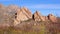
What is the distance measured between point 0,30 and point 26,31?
153cm

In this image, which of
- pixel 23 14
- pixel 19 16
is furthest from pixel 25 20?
pixel 23 14

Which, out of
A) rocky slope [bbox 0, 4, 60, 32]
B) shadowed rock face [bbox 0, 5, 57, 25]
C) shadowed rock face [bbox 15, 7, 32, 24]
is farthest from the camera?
shadowed rock face [bbox 15, 7, 32, 24]

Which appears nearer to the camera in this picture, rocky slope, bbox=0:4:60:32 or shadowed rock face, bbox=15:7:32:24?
rocky slope, bbox=0:4:60:32

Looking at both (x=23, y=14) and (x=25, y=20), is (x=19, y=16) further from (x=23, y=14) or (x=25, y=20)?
(x=25, y=20)

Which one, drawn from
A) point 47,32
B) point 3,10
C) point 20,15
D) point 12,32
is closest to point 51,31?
point 47,32

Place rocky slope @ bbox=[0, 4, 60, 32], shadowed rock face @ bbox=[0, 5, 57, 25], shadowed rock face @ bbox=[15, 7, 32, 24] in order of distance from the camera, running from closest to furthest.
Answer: rocky slope @ bbox=[0, 4, 60, 32] → shadowed rock face @ bbox=[0, 5, 57, 25] → shadowed rock face @ bbox=[15, 7, 32, 24]

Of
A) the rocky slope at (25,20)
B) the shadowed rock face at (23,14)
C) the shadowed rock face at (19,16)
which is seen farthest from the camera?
the shadowed rock face at (23,14)

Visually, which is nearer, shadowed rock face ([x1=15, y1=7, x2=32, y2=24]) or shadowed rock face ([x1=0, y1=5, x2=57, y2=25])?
shadowed rock face ([x1=0, y1=5, x2=57, y2=25])

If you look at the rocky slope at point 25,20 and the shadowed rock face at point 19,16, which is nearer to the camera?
the rocky slope at point 25,20

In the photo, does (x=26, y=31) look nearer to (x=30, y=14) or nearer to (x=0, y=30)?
(x=0, y=30)

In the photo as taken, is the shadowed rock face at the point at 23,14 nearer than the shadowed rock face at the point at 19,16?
No

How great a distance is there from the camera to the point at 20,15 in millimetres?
27453

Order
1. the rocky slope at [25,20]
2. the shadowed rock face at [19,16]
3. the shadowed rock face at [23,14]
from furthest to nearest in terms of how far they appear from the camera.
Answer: the shadowed rock face at [23,14] → the shadowed rock face at [19,16] → the rocky slope at [25,20]

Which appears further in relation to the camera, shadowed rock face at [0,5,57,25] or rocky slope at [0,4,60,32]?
shadowed rock face at [0,5,57,25]
